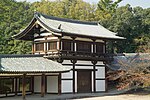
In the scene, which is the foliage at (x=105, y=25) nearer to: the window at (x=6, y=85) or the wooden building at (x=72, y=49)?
the wooden building at (x=72, y=49)

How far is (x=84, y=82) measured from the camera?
91.3 feet

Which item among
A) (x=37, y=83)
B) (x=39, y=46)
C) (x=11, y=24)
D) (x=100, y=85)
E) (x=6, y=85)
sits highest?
(x=11, y=24)

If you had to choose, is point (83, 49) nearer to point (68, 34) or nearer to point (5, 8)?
point (68, 34)

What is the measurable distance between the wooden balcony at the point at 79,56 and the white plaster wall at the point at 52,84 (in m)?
2.01

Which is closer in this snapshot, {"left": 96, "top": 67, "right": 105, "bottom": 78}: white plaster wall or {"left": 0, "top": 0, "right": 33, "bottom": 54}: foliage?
{"left": 96, "top": 67, "right": 105, "bottom": 78}: white plaster wall

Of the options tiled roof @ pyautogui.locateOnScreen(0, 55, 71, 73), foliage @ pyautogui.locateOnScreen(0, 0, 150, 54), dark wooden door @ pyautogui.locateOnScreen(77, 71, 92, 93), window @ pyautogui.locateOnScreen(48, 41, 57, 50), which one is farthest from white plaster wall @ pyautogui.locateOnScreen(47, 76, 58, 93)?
foliage @ pyautogui.locateOnScreen(0, 0, 150, 54)

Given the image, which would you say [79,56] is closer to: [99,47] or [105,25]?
[99,47]

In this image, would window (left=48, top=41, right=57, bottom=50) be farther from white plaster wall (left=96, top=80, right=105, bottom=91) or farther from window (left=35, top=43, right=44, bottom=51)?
white plaster wall (left=96, top=80, right=105, bottom=91)

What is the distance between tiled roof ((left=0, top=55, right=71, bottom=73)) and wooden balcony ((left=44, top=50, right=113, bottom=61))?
27.1 inches

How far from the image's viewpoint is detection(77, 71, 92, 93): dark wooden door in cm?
2722

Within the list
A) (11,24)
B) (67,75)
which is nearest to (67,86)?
(67,75)

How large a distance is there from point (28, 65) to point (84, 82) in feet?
23.7

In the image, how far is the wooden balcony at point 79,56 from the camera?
83.4 feet

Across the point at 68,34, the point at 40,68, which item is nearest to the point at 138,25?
the point at 68,34
